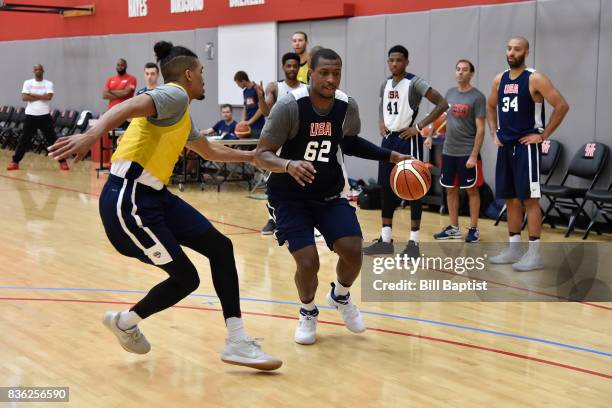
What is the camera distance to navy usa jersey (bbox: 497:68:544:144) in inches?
311

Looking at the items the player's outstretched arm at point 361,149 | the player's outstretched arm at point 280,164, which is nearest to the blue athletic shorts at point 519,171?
the player's outstretched arm at point 361,149

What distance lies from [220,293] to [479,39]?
24.8 ft

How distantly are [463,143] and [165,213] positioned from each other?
548 centimetres

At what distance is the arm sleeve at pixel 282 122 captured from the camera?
5160 millimetres

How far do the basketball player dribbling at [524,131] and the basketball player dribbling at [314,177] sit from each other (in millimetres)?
2941

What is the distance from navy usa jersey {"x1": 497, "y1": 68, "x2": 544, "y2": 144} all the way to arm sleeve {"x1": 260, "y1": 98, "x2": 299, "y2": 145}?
341cm

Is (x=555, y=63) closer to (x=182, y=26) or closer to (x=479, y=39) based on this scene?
(x=479, y=39)

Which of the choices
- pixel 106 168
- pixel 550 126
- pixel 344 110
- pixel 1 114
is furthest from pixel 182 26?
pixel 344 110

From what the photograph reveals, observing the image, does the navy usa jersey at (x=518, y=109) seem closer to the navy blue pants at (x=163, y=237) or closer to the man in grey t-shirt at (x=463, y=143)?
the man in grey t-shirt at (x=463, y=143)

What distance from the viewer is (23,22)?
22266 mm

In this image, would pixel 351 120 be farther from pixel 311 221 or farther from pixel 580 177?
pixel 580 177

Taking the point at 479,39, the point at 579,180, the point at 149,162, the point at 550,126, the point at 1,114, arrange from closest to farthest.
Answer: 1. the point at 149,162
2. the point at 550,126
3. the point at 579,180
4. the point at 479,39
5. the point at 1,114

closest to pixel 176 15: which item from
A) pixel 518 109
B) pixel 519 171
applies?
pixel 518 109

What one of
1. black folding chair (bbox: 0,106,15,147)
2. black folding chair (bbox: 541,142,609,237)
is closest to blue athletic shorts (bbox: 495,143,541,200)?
A: black folding chair (bbox: 541,142,609,237)
